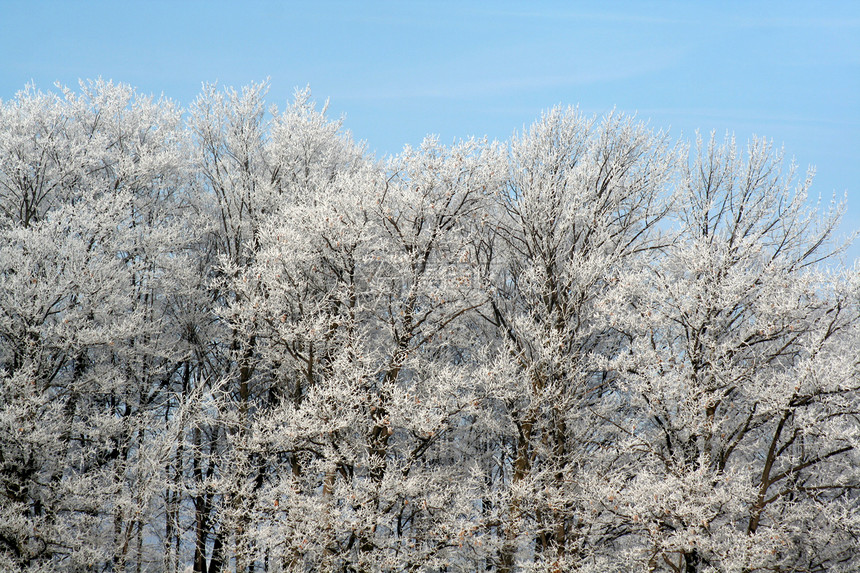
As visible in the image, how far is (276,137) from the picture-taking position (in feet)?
76.6

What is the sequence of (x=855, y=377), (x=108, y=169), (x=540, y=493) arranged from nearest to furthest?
(x=855, y=377) → (x=540, y=493) → (x=108, y=169)

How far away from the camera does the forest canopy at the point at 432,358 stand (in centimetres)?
1551

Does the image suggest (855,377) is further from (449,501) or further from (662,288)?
(449,501)

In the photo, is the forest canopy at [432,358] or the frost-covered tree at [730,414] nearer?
the frost-covered tree at [730,414]

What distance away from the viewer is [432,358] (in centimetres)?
2000

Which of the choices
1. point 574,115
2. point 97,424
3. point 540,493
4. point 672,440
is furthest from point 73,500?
point 574,115

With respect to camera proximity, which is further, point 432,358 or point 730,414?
point 432,358

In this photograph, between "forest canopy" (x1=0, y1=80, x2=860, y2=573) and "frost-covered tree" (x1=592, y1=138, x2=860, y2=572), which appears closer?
"frost-covered tree" (x1=592, y1=138, x2=860, y2=572)

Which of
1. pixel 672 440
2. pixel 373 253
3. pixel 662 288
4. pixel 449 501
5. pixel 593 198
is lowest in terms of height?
pixel 449 501

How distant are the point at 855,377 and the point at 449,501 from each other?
902 cm

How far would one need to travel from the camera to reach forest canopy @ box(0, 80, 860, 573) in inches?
611

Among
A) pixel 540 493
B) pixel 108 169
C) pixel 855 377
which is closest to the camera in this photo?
pixel 855 377

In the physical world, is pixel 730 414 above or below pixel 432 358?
below

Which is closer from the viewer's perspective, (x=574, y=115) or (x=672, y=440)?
(x=672, y=440)
